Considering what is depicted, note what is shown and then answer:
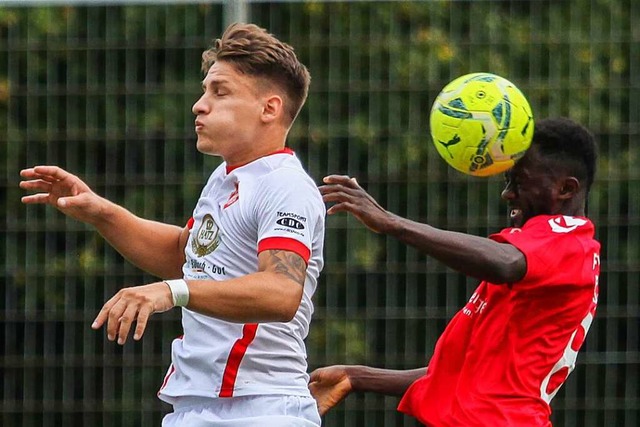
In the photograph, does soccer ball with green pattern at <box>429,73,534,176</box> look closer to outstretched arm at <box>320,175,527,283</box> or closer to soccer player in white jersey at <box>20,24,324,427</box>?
outstretched arm at <box>320,175,527,283</box>

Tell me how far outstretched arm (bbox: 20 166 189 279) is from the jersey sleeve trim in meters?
0.85

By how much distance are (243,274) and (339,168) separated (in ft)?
10.2

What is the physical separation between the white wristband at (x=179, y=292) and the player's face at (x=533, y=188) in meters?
1.53

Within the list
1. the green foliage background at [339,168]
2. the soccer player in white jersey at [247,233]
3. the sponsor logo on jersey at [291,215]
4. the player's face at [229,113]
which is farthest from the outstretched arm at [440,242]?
the green foliage background at [339,168]

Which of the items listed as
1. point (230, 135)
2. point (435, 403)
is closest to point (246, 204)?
point (230, 135)

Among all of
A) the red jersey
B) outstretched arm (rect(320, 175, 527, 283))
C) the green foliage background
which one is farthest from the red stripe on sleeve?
the green foliage background

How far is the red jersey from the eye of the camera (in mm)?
4637

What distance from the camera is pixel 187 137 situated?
7328 millimetres

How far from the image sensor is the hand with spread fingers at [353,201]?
4438 mm

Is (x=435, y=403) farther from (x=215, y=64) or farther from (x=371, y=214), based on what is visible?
(x=215, y=64)

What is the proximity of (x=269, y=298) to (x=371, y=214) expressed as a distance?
0.77 meters

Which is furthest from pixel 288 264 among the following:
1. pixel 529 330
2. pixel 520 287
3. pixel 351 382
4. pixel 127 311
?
pixel 351 382

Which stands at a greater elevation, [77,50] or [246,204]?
[77,50]

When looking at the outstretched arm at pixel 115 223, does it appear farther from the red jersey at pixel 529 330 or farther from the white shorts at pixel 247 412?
the red jersey at pixel 529 330
